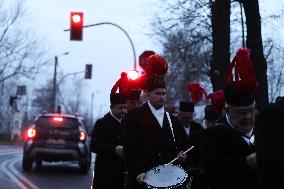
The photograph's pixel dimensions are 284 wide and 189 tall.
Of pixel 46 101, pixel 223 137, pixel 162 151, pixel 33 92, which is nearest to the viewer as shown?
pixel 223 137

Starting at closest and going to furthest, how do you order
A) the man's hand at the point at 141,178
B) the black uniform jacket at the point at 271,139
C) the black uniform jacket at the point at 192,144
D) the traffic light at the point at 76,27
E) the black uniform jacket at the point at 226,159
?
1. the black uniform jacket at the point at 271,139
2. the black uniform jacket at the point at 226,159
3. the man's hand at the point at 141,178
4. the black uniform jacket at the point at 192,144
5. the traffic light at the point at 76,27

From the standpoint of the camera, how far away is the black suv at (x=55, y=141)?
62.2ft

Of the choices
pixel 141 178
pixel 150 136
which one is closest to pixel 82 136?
pixel 150 136

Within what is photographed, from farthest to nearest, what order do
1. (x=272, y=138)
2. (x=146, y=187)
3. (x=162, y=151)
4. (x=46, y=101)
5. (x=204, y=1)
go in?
(x=46, y=101) → (x=204, y=1) → (x=162, y=151) → (x=146, y=187) → (x=272, y=138)

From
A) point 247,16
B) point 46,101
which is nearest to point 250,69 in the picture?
point 247,16

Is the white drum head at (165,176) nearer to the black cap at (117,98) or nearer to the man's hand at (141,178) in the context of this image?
the man's hand at (141,178)

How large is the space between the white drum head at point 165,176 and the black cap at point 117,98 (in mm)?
Result: 2471

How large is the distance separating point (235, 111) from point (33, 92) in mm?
125031

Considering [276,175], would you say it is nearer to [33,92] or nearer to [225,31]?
[225,31]

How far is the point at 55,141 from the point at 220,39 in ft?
18.6

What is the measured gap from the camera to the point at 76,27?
24453mm

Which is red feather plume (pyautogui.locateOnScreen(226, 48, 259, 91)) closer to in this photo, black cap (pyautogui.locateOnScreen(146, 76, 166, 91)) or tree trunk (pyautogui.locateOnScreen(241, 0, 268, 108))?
black cap (pyautogui.locateOnScreen(146, 76, 166, 91))

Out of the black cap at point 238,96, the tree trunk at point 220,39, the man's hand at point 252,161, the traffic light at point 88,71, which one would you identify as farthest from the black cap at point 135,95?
the traffic light at point 88,71

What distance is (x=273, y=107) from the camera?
11.5 feet
